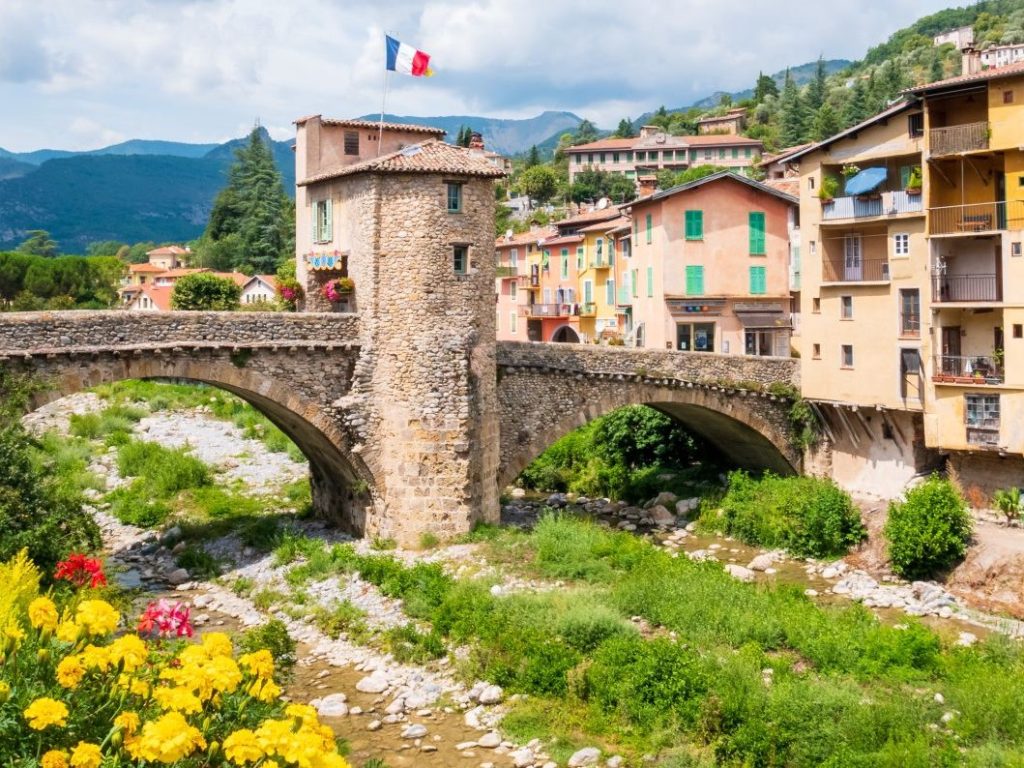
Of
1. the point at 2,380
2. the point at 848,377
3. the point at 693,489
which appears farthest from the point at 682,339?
the point at 2,380

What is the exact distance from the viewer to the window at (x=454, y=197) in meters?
24.8

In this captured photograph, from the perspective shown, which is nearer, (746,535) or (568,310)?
(746,535)

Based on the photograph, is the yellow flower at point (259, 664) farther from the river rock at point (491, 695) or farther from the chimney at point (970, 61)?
the chimney at point (970, 61)

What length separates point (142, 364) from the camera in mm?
21625

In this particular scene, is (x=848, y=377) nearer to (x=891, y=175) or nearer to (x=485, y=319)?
(x=891, y=175)

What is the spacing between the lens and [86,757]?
7770mm

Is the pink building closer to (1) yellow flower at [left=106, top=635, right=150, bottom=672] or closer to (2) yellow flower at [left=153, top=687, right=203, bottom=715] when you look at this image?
(1) yellow flower at [left=106, top=635, right=150, bottom=672]

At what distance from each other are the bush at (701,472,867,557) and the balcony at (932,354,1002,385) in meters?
4.31

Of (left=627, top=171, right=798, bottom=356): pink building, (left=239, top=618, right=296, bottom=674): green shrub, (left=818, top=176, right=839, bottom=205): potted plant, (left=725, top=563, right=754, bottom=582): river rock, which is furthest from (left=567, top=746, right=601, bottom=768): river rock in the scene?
(left=627, top=171, right=798, bottom=356): pink building

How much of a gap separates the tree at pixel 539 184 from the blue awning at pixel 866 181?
6431 cm

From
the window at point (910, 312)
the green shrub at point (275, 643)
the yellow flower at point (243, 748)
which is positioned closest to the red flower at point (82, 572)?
the green shrub at point (275, 643)

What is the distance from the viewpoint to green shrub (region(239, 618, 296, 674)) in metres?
18.2

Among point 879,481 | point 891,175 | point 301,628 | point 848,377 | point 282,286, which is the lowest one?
point 301,628

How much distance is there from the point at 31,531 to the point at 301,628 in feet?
18.7
